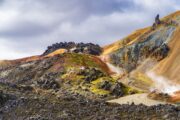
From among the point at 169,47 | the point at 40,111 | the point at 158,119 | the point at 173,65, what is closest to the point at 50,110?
the point at 40,111

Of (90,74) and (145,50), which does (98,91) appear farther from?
(145,50)

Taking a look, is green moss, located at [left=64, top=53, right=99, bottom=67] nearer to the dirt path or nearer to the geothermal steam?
the geothermal steam

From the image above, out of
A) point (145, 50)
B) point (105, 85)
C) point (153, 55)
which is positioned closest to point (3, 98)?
point (105, 85)

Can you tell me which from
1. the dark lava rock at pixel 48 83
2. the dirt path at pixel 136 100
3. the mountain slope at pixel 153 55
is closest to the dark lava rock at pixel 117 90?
the dirt path at pixel 136 100

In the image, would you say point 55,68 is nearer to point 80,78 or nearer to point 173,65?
point 80,78

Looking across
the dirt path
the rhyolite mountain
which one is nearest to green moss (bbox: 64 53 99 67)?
the rhyolite mountain

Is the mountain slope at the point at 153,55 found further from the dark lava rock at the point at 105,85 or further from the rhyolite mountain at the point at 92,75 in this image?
the dark lava rock at the point at 105,85

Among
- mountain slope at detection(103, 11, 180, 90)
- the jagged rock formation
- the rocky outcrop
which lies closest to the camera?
mountain slope at detection(103, 11, 180, 90)

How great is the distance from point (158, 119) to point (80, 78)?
89024 millimetres

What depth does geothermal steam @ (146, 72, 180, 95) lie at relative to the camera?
13751 centimetres

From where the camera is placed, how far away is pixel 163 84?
148m

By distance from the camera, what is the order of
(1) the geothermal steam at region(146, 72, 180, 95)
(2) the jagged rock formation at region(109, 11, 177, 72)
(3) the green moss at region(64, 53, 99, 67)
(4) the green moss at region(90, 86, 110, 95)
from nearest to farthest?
(4) the green moss at region(90, 86, 110, 95)
(1) the geothermal steam at region(146, 72, 180, 95)
(3) the green moss at region(64, 53, 99, 67)
(2) the jagged rock formation at region(109, 11, 177, 72)

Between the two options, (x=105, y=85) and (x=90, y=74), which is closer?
(x=105, y=85)

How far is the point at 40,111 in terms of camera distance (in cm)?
6500
